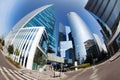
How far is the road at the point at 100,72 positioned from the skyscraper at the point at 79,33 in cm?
16

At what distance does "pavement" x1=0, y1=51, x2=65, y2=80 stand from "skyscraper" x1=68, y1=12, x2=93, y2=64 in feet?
0.82

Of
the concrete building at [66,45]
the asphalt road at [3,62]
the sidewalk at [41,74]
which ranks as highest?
the concrete building at [66,45]

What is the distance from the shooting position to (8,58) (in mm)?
1479

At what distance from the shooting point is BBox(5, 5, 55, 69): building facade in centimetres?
136

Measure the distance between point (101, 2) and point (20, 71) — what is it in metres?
0.94

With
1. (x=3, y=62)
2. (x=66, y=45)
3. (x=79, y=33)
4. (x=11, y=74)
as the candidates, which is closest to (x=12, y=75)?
(x=11, y=74)

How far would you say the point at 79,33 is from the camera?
4.67ft

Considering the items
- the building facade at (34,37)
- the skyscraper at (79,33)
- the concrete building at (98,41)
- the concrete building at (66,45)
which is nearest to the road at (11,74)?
the building facade at (34,37)

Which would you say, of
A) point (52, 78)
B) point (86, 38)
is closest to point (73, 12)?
point (86, 38)

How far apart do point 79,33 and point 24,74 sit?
637mm

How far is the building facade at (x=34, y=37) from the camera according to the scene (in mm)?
A: 1358

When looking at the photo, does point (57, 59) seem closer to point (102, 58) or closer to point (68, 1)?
point (102, 58)

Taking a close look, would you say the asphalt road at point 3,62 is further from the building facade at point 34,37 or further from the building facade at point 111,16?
the building facade at point 111,16

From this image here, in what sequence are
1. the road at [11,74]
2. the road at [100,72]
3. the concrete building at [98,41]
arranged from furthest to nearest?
the concrete building at [98,41]
the road at [11,74]
the road at [100,72]
